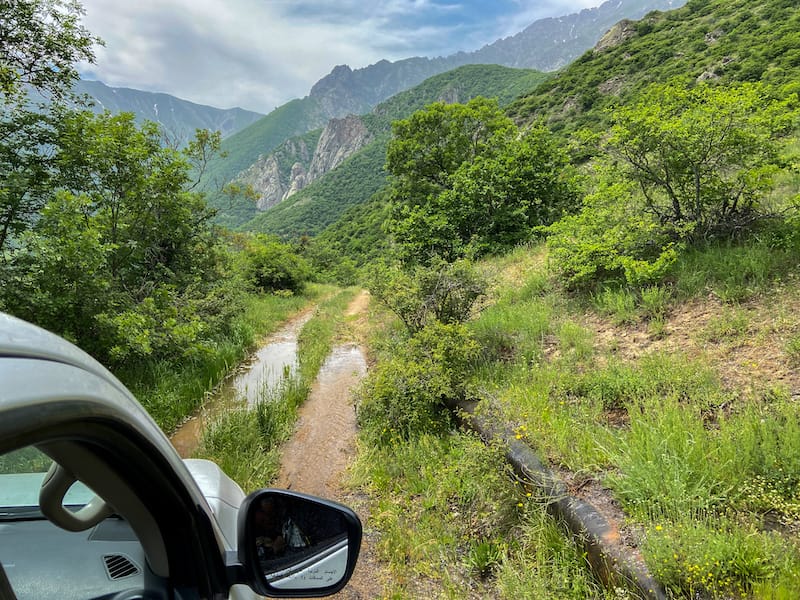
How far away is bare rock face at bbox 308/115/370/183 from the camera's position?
519ft

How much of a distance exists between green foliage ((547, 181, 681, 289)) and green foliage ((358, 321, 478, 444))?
2446 mm

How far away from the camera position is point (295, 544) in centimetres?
120

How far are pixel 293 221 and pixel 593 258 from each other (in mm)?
→ 87093

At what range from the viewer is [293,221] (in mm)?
88125

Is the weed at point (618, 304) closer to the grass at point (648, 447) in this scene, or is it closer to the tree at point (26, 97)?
the grass at point (648, 447)

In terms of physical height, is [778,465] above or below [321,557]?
below

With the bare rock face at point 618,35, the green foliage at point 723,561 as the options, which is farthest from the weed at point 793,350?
the bare rock face at point 618,35

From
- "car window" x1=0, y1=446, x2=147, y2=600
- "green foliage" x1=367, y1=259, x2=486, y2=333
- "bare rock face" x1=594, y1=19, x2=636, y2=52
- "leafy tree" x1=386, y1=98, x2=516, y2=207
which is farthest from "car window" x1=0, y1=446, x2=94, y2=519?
"bare rock face" x1=594, y1=19, x2=636, y2=52

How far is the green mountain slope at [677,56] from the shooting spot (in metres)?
22.7

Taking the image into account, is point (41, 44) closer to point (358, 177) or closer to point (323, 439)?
point (323, 439)

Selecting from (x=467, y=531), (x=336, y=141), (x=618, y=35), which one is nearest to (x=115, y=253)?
(x=467, y=531)

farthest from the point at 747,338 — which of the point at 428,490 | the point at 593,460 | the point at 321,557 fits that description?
the point at 321,557

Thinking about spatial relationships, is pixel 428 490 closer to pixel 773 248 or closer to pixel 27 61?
pixel 773 248

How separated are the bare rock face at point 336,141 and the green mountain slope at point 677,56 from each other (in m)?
119
